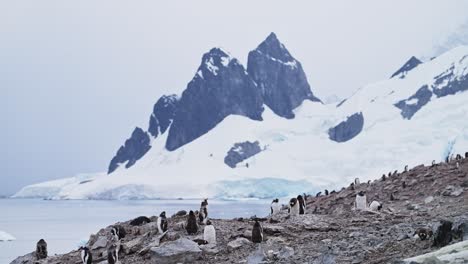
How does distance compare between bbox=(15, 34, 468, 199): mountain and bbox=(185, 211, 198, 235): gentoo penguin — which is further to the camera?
bbox=(15, 34, 468, 199): mountain

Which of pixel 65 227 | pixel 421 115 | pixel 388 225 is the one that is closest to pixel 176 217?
pixel 388 225

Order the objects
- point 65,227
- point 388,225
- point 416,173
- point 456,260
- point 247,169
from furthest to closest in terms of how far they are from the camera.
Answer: point 247,169 → point 65,227 → point 416,173 → point 388,225 → point 456,260

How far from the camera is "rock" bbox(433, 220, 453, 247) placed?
37.1ft

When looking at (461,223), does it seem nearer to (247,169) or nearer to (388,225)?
(388,225)

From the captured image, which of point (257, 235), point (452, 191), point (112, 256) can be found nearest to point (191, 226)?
point (257, 235)

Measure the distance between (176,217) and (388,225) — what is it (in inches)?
241

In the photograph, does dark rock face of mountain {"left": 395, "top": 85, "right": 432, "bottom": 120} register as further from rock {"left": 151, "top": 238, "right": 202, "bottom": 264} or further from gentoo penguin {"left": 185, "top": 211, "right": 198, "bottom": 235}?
rock {"left": 151, "top": 238, "right": 202, "bottom": 264}

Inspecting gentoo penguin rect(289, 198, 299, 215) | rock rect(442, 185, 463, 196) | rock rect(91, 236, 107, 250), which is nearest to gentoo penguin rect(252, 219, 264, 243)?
rock rect(91, 236, 107, 250)

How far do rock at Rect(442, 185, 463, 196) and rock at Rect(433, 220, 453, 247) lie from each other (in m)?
9.91

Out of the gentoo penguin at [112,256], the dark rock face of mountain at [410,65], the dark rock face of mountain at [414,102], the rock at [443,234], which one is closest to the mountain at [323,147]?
the dark rock face of mountain at [414,102]

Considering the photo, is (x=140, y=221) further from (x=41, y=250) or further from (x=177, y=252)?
(x=177, y=252)

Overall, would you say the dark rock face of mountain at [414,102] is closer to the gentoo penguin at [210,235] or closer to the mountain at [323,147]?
the mountain at [323,147]

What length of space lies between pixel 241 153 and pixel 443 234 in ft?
462

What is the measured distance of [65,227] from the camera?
66.4 meters
